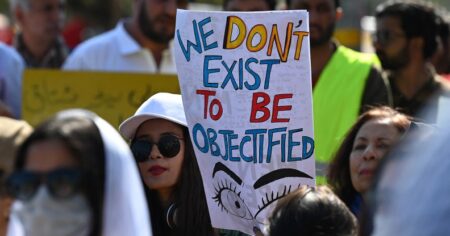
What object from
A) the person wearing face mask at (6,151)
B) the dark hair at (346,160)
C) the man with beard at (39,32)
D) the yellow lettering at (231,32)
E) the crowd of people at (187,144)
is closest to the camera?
the crowd of people at (187,144)

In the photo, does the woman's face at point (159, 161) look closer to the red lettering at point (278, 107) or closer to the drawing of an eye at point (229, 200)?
the drawing of an eye at point (229, 200)

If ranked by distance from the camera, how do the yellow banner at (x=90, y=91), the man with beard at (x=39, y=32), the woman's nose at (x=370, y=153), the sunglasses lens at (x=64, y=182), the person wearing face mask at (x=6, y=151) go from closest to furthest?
the sunglasses lens at (x=64, y=182), the person wearing face mask at (x=6, y=151), the woman's nose at (x=370, y=153), the yellow banner at (x=90, y=91), the man with beard at (x=39, y=32)

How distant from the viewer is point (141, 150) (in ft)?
13.6

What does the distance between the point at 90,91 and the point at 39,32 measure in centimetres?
121

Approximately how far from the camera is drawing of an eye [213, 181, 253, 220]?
3.78 metres

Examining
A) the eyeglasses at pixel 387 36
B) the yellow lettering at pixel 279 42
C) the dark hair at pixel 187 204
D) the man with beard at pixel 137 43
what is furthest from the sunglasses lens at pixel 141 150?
the man with beard at pixel 137 43

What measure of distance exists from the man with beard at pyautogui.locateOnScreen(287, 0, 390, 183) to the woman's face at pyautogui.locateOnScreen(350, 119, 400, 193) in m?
0.79

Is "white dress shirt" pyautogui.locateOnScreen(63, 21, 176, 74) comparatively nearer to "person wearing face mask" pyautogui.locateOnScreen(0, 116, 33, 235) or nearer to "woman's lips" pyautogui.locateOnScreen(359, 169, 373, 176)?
"woman's lips" pyautogui.locateOnScreen(359, 169, 373, 176)

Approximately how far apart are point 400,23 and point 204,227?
2474 millimetres

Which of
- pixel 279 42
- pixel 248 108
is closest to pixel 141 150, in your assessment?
pixel 248 108

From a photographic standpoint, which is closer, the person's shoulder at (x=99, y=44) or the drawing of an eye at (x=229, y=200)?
the drawing of an eye at (x=229, y=200)

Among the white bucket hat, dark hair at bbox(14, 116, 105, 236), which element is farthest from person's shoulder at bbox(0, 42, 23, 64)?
dark hair at bbox(14, 116, 105, 236)

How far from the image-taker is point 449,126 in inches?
62.0

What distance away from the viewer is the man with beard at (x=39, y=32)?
7574mm
